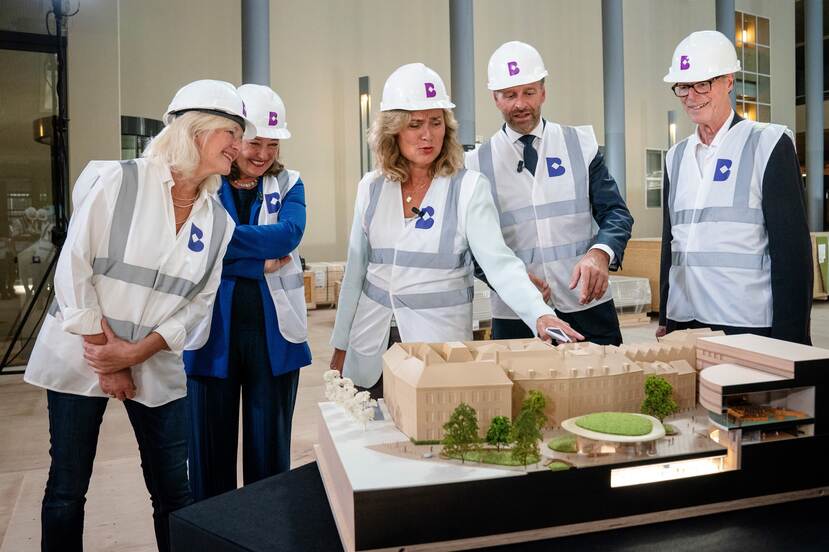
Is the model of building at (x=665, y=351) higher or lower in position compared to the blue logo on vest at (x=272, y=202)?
lower

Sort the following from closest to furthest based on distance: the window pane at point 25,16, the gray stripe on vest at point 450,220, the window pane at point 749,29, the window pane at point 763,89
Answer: the gray stripe on vest at point 450,220 < the window pane at point 25,16 < the window pane at point 749,29 < the window pane at point 763,89

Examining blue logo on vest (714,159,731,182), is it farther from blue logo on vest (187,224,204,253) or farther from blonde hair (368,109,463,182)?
blue logo on vest (187,224,204,253)

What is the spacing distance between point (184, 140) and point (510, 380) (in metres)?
1.29

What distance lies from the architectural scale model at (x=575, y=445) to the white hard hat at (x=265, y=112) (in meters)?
1.31

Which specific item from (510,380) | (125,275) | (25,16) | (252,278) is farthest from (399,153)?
(25,16)

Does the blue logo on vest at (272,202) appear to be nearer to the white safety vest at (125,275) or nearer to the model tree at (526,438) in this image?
the white safety vest at (125,275)

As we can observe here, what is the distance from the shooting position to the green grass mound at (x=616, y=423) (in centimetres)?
136

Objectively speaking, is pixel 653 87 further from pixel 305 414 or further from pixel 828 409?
pixel 828 409

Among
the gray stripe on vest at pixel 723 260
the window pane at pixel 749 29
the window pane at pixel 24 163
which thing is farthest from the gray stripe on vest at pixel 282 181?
the window pane at pixel 749 29

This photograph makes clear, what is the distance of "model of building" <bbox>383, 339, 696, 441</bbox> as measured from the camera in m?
1.43

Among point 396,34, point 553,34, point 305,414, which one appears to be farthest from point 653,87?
point 305,414

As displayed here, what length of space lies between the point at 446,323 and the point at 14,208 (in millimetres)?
5582

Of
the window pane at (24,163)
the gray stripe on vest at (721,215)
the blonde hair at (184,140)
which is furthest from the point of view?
the window pane at (24,163)

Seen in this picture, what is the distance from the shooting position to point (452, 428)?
1364 millimetres
